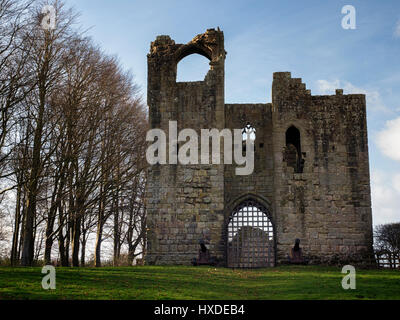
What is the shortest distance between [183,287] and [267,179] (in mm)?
10596

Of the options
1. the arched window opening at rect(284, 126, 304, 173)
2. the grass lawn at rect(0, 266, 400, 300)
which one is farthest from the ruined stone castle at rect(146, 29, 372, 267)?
the grass lawn at rect(0, 266, 400, 300)

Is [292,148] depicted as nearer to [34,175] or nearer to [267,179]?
[267,179]

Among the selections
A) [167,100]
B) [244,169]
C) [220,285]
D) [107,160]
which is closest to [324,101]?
[244,169]

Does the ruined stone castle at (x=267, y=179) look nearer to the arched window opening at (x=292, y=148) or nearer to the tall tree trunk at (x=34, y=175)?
the arched window opening at (x=292, y=148)

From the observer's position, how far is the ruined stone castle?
68.6 feet

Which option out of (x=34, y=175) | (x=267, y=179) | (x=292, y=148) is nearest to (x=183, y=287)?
(x=34, y=175)

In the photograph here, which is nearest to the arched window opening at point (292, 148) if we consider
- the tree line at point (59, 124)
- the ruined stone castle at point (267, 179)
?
the ruined stone castle at point (267, 179)

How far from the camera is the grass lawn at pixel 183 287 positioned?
10.0m

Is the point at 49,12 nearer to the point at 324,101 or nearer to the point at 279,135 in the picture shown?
the point at 279,135

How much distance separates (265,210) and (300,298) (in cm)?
1159

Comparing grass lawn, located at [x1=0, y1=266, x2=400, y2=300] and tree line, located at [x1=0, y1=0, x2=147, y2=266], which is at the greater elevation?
tree line, located at [x1=0, y1=0, x2=147, y2=266]

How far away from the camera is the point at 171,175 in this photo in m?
21.6

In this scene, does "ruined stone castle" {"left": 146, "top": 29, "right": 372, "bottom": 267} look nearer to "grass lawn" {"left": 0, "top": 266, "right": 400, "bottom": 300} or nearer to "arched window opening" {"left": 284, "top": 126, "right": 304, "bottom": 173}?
"arched window opening" {"left": 284, "top": 126, "right": 304, "bottom": 173}

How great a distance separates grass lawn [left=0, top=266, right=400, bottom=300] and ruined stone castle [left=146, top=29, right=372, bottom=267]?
550cm
